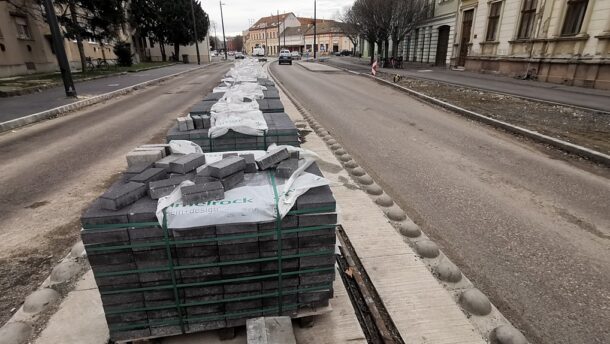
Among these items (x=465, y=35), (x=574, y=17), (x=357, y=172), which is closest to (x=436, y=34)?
(x=465, y=35)

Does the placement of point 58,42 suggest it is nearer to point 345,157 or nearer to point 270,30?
point 345,157

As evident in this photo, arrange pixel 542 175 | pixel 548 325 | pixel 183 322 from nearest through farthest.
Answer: pixel 183 322 < pixel 548 325 < pixel 542 175

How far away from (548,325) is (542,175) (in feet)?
14.1

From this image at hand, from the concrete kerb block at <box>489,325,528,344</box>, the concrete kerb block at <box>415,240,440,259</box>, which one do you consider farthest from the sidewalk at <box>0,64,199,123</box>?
the concrete kerb block at <box>489,325,528,344</box>

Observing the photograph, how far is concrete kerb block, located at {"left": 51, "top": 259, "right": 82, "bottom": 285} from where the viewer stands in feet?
11.5

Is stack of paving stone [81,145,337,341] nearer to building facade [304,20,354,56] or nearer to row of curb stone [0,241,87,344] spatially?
row of curb stone [0,241,87,344]

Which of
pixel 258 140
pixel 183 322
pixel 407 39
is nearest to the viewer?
pixel 183 322

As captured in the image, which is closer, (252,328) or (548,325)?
(252,328)

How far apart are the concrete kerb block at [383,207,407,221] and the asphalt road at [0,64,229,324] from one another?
4121 mm

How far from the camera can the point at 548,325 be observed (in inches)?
116

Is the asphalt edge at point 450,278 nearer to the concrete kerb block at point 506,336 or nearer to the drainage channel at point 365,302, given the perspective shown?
the concrete kerb block at point 506,336

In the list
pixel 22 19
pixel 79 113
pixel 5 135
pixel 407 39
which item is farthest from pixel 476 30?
pixel 22 19

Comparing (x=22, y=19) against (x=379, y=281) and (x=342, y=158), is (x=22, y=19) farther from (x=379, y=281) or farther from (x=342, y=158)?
(x=379, y=281)

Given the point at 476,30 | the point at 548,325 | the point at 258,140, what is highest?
the point at 476,30
